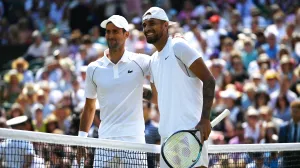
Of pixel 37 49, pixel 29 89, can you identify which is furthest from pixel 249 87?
pixel 37 49

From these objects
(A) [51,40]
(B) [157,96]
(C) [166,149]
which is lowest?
(C) [166,149]

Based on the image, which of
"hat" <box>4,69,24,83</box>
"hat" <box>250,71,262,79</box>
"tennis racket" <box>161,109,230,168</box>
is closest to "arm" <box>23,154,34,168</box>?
"tennis racket" <box>161,109,230,168</box>

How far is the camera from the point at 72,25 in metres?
21.8

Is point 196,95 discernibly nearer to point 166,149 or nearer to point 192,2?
point 166,149

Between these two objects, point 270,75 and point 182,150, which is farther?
point 270,75

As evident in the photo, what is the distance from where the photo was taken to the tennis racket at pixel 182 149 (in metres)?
8.03

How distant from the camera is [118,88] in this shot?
9.06 metres

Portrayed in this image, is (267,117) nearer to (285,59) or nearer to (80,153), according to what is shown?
(285,59)

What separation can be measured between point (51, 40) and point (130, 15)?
2025mm

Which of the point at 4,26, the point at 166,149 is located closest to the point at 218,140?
the point at 166,149

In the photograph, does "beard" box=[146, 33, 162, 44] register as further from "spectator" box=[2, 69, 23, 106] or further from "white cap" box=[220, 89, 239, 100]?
"spectator" box=[2, 69, 23, 106]

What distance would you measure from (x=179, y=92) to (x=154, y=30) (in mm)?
651

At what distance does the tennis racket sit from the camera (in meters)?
8.03

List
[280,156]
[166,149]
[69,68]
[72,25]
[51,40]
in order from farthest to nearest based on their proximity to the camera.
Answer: [72,25]
[51,40]
[69,68]
[280,156]
[166,149]
